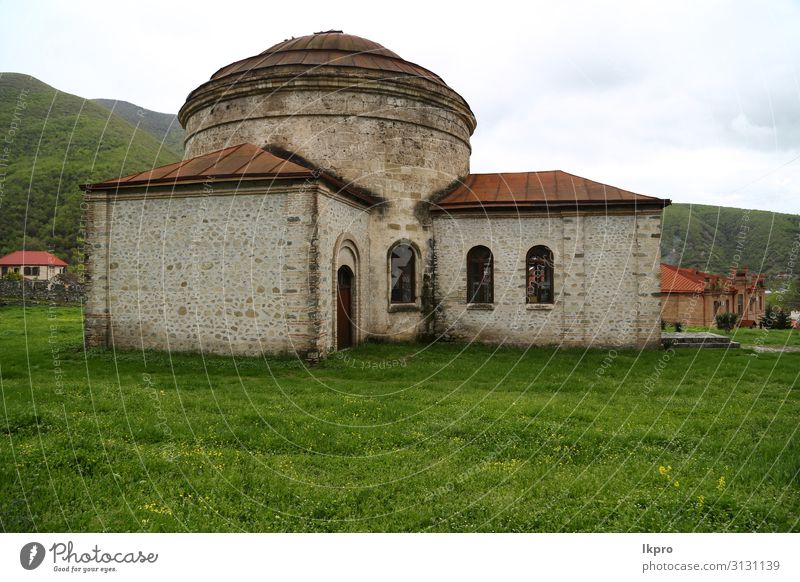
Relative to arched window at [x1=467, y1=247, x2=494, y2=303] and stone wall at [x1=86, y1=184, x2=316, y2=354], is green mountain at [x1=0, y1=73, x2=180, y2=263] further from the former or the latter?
arched window at [x1=467, y1=247, x2=494, y2=303]

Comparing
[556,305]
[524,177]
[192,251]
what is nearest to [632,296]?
[556,305]

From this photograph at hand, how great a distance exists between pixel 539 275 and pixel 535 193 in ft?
10.1

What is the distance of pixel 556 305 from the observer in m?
18.3

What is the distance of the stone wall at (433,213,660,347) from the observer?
17922mm

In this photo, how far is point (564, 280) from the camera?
18.3 m

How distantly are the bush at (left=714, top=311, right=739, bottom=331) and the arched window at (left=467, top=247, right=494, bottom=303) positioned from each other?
20191mm

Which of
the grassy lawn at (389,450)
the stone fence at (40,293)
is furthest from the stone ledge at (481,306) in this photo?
the stone fence at (40,293)

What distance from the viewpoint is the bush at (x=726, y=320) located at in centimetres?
3100

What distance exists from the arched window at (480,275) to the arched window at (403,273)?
2.12 metres

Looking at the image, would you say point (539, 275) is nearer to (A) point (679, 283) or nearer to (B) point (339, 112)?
(B) point (339, 112)

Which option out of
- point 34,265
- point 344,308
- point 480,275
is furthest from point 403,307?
point 34,265

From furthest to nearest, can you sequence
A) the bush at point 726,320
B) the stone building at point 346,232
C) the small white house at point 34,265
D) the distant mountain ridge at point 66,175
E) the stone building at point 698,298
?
the distant mountain ridge at point 66,175, the small white house at point 34,265, the stone building at point 698,298, the bush at point 726,320, the stone building at point 346,232

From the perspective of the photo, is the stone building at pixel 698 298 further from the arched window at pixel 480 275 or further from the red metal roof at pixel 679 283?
the arched window at pixel 480 275

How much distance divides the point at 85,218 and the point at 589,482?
1602cm
